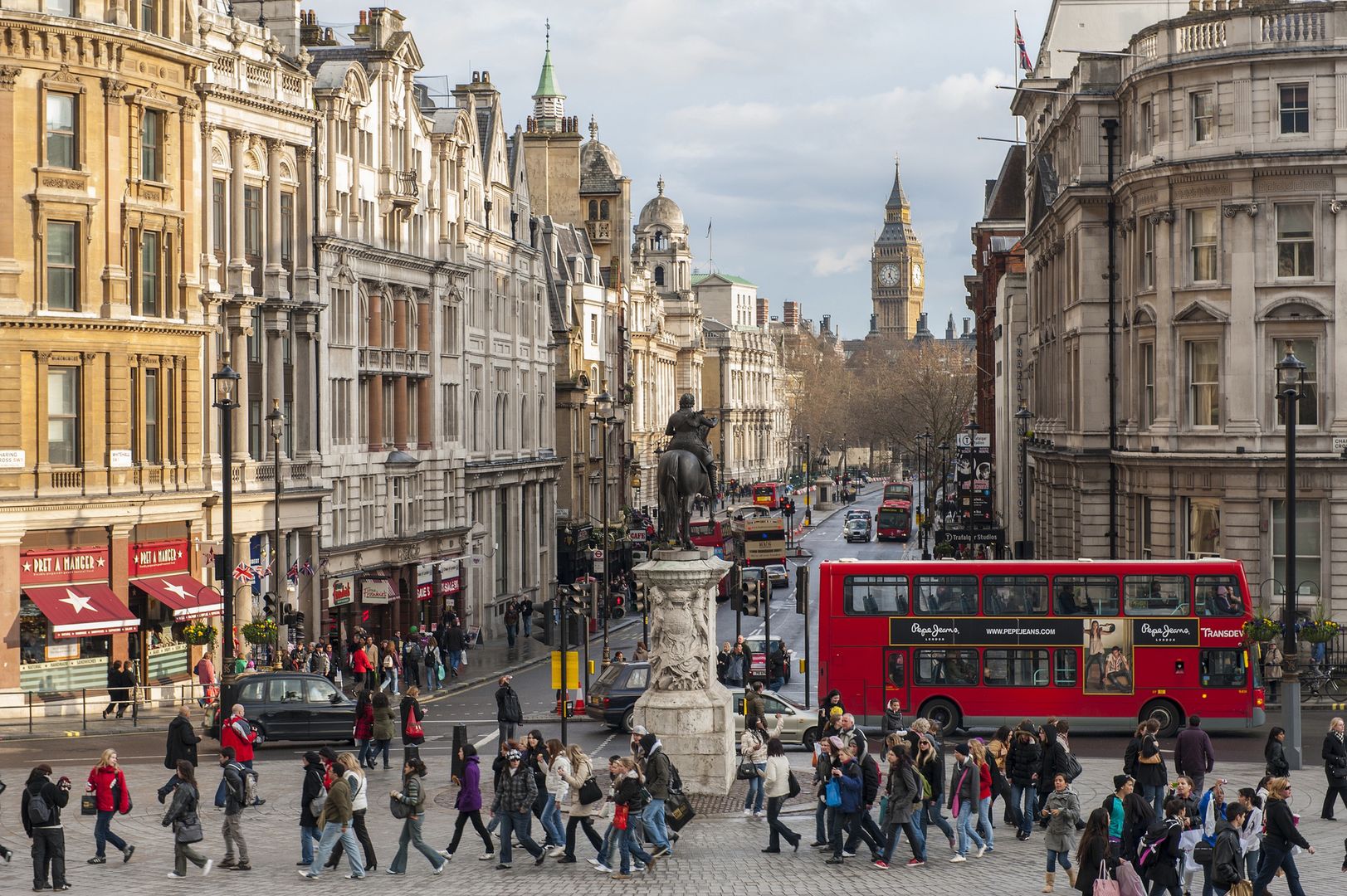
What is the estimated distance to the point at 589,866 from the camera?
24.9 m

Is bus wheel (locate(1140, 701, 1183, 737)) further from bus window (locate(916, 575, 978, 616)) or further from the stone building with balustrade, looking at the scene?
the stone building with balustrade

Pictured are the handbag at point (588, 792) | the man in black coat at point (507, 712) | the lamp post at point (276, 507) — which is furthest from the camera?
the lamp post at point (276, 507)

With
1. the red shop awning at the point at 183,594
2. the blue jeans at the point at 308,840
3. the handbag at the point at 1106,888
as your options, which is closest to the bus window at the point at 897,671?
the red shop awning at the point at 183,594

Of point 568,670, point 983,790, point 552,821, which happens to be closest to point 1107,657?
point 568,670

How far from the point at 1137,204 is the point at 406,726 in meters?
27.4

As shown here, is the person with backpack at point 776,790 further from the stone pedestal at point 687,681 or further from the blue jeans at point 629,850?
the stone pedestal at point 687,681

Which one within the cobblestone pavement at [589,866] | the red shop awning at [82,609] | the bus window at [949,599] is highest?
the bus window at [949,599]

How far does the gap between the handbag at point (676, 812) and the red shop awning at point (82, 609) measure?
21.9 metres

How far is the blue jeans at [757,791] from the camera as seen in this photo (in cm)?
2705

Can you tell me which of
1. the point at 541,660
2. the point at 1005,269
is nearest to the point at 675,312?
the point at 1005,269

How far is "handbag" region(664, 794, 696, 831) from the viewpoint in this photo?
24.5m

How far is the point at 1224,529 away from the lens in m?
47.5

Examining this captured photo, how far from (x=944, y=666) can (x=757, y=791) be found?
11.5 m

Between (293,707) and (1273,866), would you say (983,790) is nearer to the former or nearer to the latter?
(1273,866)
